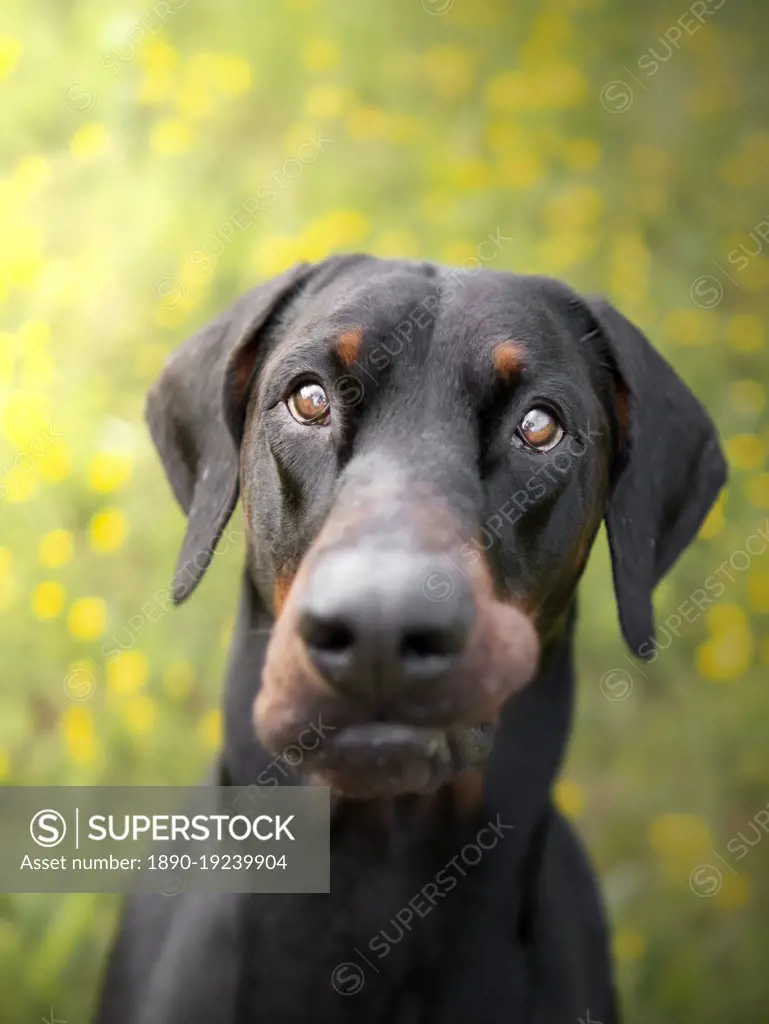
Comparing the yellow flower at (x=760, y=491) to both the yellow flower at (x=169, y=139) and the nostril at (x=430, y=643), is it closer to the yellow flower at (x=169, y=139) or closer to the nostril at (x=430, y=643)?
the yellow flower at (x=169, y=139)

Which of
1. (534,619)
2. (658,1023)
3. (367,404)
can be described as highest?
(367,404)

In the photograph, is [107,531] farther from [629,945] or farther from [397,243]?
[629,945]

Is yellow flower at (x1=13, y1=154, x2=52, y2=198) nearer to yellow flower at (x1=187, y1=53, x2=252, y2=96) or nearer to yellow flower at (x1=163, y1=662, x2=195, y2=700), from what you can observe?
yellow flower at (x1=187, y1=53, x2=252, y2=96)

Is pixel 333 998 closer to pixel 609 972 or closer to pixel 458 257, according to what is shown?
pixel 609 972

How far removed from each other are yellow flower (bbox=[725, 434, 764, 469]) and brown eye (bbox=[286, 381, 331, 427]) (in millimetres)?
2533

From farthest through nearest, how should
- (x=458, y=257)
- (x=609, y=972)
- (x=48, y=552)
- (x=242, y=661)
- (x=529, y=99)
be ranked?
(x=529, y=99), (x=458, y=257), (x=48, y=552), (x=609, y=972), (x=242, y=661)

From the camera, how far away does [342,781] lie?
1.83 m

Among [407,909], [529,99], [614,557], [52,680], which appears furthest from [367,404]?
[529,99]

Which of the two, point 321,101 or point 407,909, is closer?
point 407,909

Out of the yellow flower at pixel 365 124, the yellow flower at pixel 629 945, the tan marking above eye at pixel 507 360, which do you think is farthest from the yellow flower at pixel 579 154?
the yellow flower at pixel 629 945

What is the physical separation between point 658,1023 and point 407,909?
1878mm

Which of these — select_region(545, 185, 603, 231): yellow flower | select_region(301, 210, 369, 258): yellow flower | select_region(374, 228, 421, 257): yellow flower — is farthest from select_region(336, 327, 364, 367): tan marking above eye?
select_region(545, 185, 603, 231): yellow flower

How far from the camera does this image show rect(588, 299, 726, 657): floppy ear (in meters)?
2.31

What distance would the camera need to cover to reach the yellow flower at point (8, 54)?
12.3 feet
